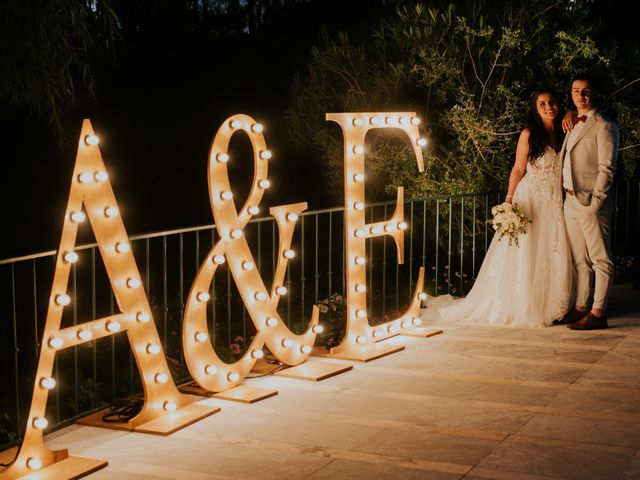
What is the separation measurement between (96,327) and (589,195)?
4.05 meters

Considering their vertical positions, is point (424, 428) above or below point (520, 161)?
below

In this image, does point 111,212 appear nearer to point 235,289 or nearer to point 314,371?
point 314,371

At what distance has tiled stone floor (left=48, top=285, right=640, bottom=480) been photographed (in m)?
4.54

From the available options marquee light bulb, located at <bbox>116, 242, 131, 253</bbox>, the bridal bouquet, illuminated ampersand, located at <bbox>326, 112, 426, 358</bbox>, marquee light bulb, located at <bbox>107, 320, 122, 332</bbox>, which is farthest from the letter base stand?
the bridal bouquet

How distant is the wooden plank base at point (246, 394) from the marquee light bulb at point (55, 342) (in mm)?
1316

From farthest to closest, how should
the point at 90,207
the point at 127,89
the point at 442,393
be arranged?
1. the point at 127,89
2. the point at 442,393
3. the point at 90,207

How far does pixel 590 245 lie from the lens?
295 inches

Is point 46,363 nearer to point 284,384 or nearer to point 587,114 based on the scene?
point 284,384

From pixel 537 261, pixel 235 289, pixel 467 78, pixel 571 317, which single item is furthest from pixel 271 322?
pixel 235 289

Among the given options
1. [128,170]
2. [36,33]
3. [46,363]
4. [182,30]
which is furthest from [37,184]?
[46,363]

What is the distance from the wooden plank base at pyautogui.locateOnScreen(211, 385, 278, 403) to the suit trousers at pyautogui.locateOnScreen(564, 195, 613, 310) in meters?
2.92

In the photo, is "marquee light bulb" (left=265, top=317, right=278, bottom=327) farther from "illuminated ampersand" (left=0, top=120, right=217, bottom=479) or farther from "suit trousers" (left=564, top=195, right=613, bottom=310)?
"suit trousers" (left=564, top=195, right=613, bottom=310)

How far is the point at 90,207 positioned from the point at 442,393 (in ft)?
7.57

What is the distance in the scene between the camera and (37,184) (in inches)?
495
